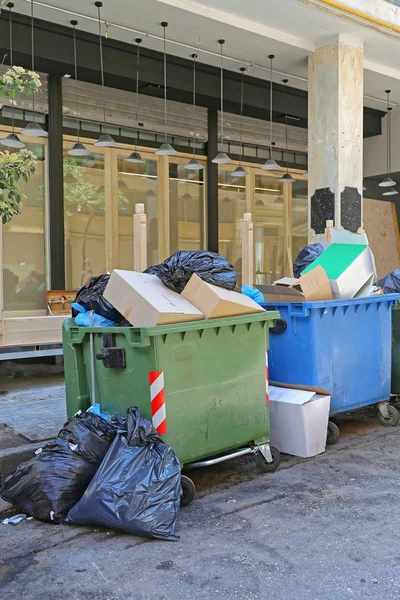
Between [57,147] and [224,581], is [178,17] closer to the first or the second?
[57,147]

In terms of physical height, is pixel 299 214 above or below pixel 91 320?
above

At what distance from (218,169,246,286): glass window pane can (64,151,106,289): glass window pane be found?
2.84m

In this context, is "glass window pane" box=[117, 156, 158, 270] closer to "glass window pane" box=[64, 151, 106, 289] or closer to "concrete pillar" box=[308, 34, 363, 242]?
"glass window pane" box=[64, 151, 106, 289]

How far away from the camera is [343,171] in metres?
8.76

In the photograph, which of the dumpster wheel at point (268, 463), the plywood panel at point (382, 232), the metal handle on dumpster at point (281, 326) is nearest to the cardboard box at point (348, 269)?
the metal handle on dumpster at point (281, 326)

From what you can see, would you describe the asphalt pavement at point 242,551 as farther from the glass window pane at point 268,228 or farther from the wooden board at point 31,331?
the glass window pane at point 268,228

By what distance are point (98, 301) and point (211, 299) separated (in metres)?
0.86

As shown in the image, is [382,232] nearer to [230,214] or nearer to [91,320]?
[230,214]

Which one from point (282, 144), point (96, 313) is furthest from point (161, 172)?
point (96, 313)

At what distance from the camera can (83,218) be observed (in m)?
10.5

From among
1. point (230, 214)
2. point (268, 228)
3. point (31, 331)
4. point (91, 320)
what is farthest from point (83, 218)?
point (91, 320)

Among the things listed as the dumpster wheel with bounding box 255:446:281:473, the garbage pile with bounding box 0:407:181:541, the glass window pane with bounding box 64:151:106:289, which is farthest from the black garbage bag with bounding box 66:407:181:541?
the glass window pane with bounding box 64:151:106:289

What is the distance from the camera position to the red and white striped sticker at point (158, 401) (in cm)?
365

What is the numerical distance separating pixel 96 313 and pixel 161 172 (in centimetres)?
763
